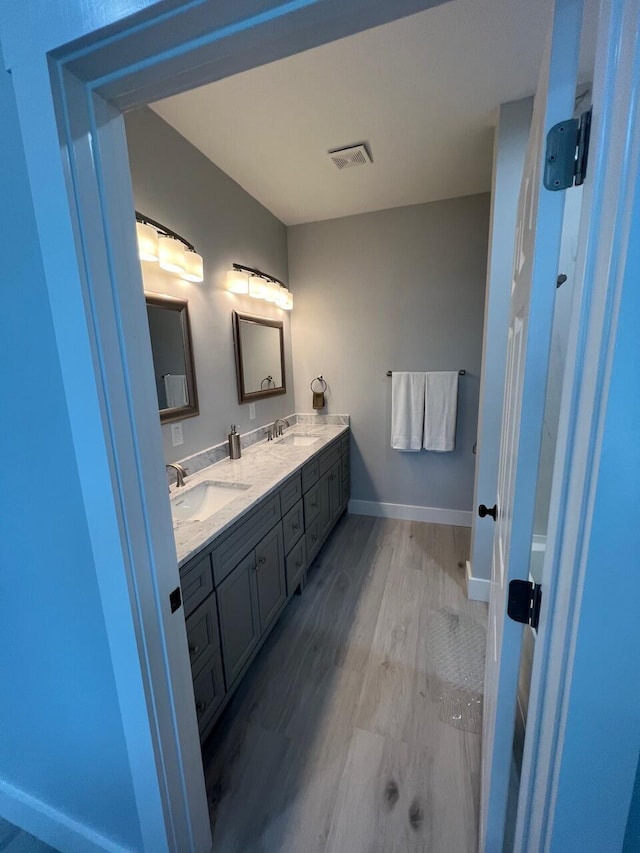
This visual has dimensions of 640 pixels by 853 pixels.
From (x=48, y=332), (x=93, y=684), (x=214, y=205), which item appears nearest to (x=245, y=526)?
(x=93, y=684)

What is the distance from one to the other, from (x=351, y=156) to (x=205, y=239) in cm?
95

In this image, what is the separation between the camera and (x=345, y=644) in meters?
1.78

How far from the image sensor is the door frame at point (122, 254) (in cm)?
52

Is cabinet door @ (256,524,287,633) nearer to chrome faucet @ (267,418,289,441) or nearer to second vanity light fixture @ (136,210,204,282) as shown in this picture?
chrome faucet @ (267,418,289,441)

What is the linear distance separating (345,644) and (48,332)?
1.83 m

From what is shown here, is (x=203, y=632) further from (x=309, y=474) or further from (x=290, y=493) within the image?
(x=309, y=474)

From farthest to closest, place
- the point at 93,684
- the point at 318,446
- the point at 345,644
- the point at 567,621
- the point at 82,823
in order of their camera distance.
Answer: the point at 318,446 → the point at 345,644 → the point at 82,823 → the point at 93,684 → the point at 567,621

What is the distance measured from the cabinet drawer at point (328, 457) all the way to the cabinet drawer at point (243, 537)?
2.29 ft

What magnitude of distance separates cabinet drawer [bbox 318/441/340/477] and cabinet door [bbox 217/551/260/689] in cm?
99

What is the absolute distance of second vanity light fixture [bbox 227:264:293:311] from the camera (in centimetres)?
220

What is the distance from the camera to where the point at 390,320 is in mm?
2842

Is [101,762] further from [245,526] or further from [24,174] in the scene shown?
[24,174]

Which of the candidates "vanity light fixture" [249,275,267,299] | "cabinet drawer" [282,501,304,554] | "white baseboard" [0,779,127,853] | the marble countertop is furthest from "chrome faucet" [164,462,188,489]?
"vanity light fixture" [249,275,267,299]

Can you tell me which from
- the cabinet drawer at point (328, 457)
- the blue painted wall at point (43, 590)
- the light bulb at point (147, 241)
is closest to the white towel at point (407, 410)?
the cabinet drawer at point (328, 457)
